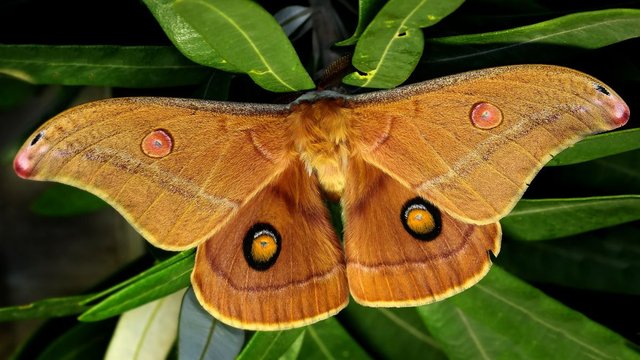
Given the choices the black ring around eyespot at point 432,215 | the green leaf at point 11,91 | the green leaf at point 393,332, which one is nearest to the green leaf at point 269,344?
the green leaf at point 393,332

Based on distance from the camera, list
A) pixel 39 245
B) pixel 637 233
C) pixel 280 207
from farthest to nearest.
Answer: pixel 39 245 → pixel 637 233 → pixel 280 207

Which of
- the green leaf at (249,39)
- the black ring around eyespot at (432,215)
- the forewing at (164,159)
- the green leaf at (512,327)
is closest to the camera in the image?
the green leaf at (249,39)

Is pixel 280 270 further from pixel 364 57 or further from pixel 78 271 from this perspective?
pixel 78 271

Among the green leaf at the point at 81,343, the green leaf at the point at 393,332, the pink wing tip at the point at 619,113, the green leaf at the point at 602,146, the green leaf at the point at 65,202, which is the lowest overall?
the green leaf at the point at 81,343

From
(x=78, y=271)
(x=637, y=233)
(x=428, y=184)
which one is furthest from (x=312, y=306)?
(x=78, y=271)

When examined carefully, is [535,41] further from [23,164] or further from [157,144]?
[23,164]

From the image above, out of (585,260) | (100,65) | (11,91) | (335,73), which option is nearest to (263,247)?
(335,73)

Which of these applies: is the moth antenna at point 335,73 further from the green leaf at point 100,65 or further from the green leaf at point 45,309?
the green leaf at point 45,309
